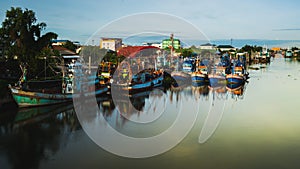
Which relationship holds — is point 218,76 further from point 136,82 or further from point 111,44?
point 111,44

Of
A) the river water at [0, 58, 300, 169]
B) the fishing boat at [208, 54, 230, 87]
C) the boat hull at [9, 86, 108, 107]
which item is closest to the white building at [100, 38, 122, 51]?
the fishing boat at [208, 54, 230, 87]

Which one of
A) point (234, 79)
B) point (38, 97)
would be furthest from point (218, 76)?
point (38, 97)

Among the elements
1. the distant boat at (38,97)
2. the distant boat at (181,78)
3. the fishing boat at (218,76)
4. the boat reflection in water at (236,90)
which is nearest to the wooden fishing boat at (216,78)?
the fishing boat at (218,76)

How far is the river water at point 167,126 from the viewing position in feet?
19.6

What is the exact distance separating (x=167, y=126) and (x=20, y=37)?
26.8ft

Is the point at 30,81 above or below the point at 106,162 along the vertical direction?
above

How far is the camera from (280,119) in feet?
31.5

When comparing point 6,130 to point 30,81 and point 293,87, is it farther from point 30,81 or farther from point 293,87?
point 293,87

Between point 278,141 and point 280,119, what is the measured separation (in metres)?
2.51

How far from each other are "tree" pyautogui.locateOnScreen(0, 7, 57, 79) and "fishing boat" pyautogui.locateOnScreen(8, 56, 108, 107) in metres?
A: 1.65

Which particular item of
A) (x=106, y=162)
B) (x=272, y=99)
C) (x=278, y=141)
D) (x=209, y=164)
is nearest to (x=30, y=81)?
(x=106, y=162)

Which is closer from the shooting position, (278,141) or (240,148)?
(240,148)

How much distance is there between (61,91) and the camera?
11.6 metres

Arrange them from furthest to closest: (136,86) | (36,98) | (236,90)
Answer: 1. (236,90)
2. (136,86)
3. (36,98)
